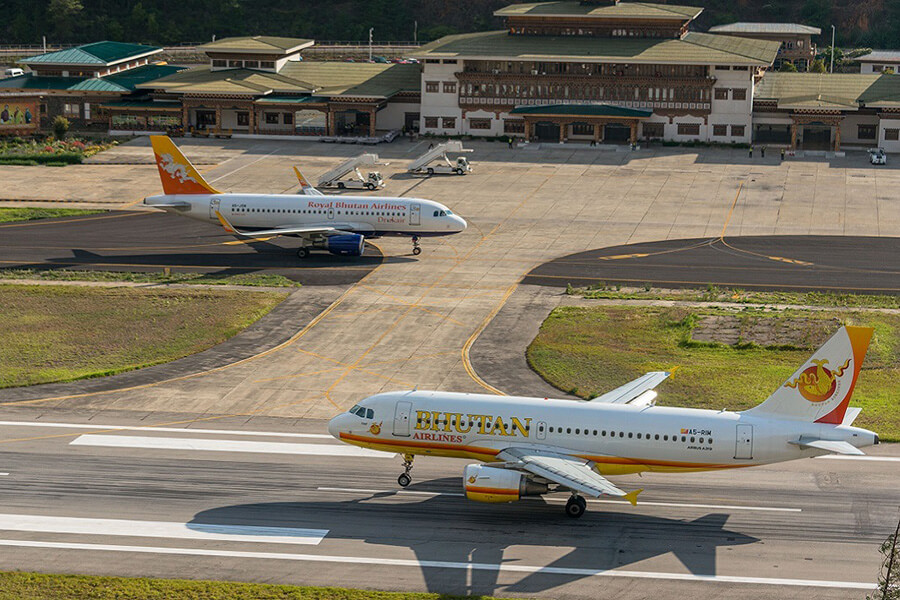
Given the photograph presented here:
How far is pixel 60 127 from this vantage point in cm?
15100

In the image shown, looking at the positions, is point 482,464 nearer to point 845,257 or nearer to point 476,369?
point 476,369

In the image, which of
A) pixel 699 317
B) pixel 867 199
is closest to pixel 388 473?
pixel 699 317

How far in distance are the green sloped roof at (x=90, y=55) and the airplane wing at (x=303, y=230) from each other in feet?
250

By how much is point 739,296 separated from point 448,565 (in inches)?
1831

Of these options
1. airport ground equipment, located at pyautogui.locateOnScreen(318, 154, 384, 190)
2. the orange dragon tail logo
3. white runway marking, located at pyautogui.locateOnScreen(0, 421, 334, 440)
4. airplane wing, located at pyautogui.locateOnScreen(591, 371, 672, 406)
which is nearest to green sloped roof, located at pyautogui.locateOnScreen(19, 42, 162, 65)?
airport ground equipment, located at pyautogui.locateOnScreen(318, 154, 384, 190)

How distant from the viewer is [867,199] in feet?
395

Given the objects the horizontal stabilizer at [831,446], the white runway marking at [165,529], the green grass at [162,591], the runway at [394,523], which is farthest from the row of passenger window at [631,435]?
the white runway marking at [165,529]

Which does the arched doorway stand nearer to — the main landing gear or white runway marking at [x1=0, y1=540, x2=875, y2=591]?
the main landing gear

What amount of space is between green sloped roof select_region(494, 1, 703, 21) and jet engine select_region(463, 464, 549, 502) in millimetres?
110964

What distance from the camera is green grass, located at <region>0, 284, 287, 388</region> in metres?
73.2

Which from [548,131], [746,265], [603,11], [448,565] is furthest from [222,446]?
[603,11]

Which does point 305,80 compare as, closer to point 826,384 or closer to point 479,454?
point 479,454

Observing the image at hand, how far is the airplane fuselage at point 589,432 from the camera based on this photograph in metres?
51.6

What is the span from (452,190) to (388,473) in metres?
69.7
